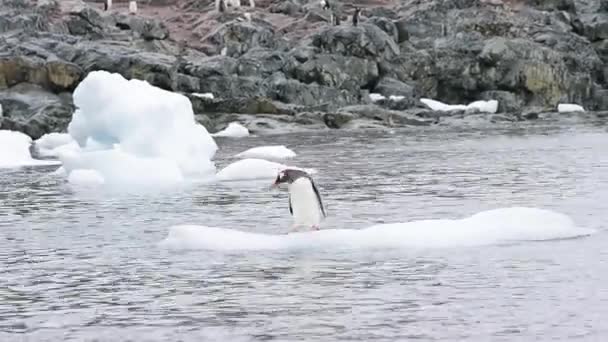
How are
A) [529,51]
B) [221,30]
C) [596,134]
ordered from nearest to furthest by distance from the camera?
[596,134]
[529,51]
[221,30]

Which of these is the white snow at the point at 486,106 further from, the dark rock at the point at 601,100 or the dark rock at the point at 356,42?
the dark rock at the point at 601,100

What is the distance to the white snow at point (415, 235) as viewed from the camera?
449 inches

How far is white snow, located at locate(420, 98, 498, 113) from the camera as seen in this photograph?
43838mm

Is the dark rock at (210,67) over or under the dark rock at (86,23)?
under

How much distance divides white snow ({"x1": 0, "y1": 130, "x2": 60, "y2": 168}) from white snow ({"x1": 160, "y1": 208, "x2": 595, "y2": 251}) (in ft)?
45.2

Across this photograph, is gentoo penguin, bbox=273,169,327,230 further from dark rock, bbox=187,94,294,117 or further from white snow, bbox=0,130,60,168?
dark rock, bbox=187,94,294,117

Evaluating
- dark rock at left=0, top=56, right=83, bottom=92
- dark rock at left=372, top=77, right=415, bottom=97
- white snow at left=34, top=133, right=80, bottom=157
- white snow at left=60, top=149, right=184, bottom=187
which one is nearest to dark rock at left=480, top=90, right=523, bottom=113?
dark rock at left=372, top=77, right=415, bottom=97

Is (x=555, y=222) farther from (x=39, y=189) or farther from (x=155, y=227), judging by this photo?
(x=39, y=189)

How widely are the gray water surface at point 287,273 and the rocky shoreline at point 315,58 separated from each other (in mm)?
19074

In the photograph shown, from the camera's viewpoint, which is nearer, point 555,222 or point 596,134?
point 555,222

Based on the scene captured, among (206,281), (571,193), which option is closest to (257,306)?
(206,281)

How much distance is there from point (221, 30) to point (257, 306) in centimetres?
4558

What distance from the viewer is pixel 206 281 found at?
9.85 m

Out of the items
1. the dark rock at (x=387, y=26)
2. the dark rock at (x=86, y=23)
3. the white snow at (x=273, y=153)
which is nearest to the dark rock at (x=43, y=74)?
the dark rock at (x=86, y=23)
